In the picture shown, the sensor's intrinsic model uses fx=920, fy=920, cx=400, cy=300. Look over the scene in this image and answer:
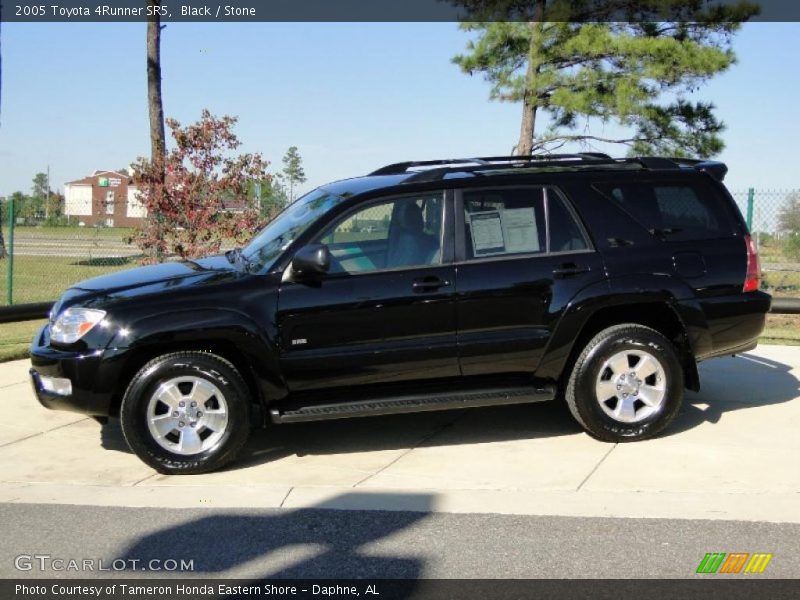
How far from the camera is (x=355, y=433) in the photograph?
→ 6.85m

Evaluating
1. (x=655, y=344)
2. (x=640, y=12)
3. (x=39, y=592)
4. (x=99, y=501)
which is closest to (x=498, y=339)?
(x=655, y=344)

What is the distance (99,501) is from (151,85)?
11.9 meters

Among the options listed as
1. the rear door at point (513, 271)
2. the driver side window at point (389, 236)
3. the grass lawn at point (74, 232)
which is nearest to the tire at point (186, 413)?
the driver side window at point (389, 236)

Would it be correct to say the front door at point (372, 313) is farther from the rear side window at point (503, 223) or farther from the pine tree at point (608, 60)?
the pine tree at point (608, 60)

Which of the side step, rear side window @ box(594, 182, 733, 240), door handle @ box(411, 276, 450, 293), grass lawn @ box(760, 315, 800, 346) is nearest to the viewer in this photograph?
the side step

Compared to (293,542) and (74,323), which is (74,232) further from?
(293,542)

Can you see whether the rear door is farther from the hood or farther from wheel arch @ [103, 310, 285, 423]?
the hood

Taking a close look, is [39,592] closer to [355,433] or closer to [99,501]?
[99,501]

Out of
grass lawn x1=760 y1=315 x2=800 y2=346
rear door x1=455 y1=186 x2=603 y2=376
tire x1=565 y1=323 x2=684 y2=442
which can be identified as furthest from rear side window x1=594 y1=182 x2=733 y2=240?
grass lawn x1=760 y1=315 x2=800 y2=346

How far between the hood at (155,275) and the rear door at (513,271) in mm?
1636

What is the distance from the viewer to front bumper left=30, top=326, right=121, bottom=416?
5.78 m

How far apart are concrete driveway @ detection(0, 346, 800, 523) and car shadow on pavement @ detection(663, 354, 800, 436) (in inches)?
1.3

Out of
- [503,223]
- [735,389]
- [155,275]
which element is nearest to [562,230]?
[503,223]

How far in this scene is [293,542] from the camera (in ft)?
15.2
